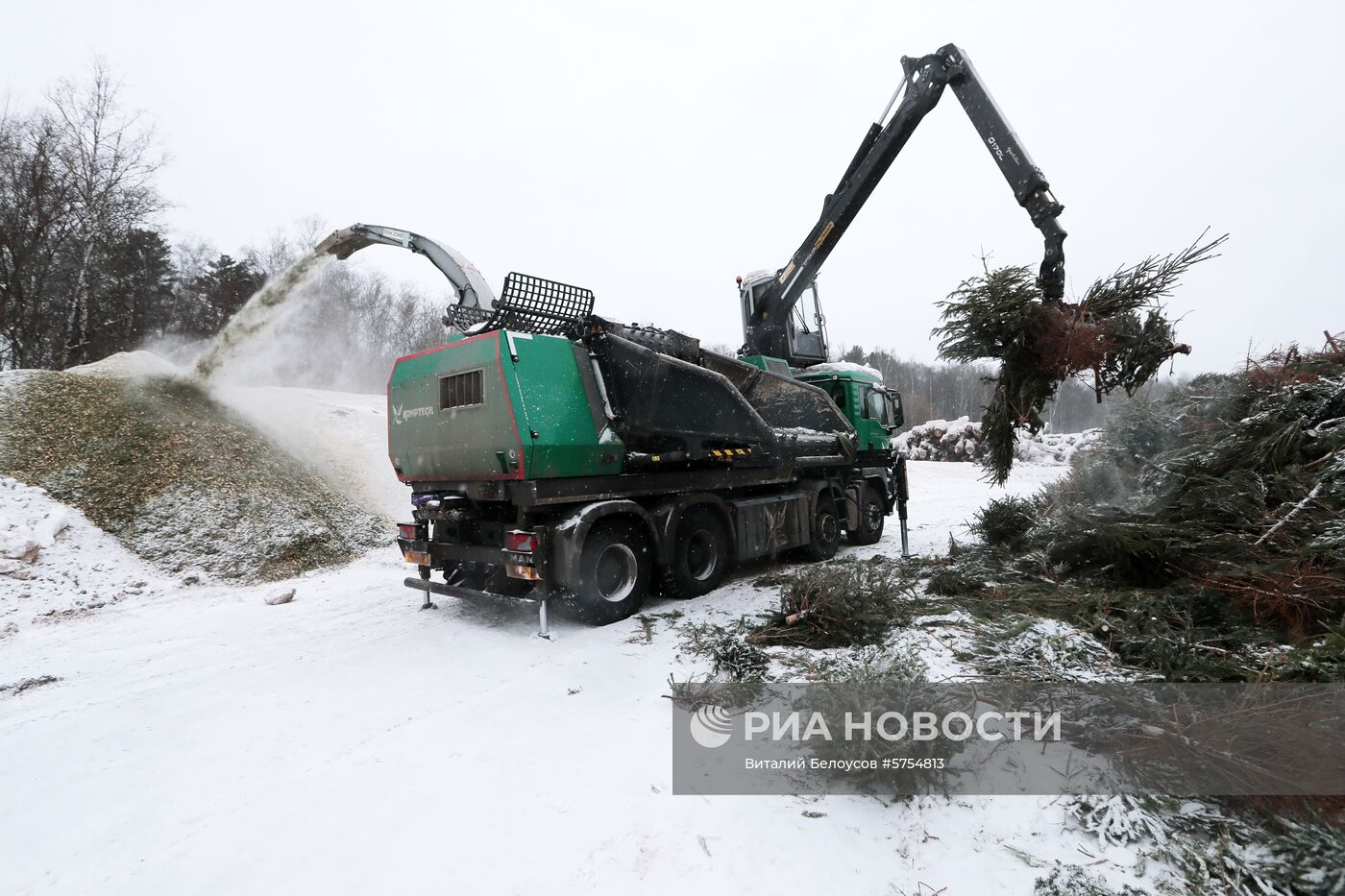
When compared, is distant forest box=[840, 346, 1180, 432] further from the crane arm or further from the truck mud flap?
the truck mud flap

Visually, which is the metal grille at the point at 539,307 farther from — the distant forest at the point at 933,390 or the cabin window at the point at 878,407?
the distant forest at the point at 933,390

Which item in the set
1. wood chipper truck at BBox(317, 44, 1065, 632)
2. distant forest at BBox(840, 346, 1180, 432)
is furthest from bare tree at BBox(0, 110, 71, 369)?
distant forest at BBox(840, 346, 1180, 432)

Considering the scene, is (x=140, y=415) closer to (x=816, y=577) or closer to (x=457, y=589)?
(x=457, y=589)

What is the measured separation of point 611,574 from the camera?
6.34 meters

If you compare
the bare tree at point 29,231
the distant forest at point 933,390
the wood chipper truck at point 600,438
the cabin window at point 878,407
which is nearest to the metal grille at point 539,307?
the wood chipper truck at point 600,438

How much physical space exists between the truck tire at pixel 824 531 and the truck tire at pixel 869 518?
2.48ft

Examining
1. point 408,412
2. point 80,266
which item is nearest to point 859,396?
point 408,412

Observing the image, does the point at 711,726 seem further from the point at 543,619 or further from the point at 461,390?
the point at 461,390

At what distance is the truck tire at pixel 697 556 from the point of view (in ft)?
22.7

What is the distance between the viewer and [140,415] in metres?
11.8

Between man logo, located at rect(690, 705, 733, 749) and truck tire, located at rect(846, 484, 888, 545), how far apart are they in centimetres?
720

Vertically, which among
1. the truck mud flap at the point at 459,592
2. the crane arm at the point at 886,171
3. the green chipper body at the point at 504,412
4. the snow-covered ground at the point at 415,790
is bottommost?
the snow-covered ground at the point at 415,790

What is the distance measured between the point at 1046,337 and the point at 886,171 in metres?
3.96

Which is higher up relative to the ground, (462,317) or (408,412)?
(462,317)
